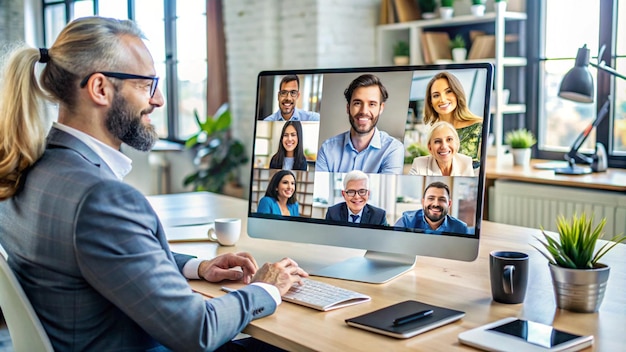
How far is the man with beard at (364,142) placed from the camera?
172 cm

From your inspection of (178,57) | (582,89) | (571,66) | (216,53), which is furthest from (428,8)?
(178,57)

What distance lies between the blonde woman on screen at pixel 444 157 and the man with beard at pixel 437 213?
0.11 ft

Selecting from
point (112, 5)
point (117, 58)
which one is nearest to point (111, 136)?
point (117, 58)

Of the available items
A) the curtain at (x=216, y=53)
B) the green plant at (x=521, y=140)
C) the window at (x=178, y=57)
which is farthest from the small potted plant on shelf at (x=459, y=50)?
the window at (x=178, y=57)

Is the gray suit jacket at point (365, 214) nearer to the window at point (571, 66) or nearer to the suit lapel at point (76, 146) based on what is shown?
the suit lapel at point (76, 146)

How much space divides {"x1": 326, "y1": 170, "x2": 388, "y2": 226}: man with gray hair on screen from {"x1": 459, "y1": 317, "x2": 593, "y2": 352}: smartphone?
1.54 ft

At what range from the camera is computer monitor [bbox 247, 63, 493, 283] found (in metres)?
1.63

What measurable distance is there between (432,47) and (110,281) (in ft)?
11.8

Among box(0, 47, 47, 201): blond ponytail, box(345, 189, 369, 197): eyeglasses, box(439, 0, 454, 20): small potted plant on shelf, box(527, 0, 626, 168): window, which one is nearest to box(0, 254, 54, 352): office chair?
box(0, 47, 47, 201): blond ponytail

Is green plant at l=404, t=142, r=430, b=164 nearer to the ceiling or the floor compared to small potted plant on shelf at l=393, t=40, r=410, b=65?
nearer to the floor

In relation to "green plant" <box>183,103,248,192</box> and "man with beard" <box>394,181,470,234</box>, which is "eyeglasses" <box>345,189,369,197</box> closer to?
"man with beard" <box>394,181,470,234</box>

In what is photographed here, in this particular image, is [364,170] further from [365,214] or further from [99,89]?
[99,89]

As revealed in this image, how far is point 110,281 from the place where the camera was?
1.31 meters

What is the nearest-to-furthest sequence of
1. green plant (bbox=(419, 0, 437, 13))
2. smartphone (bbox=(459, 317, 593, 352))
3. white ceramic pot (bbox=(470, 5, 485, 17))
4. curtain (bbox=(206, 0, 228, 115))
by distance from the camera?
smartphone (bbox=(459, 317, 593, 352)) < white ceramic pot (bbox=(470, 5, 485, 17)) < green plant (bbox=(419, 0, 437, 13)) < curtain (bbox=(206, 0, 228, 115))
